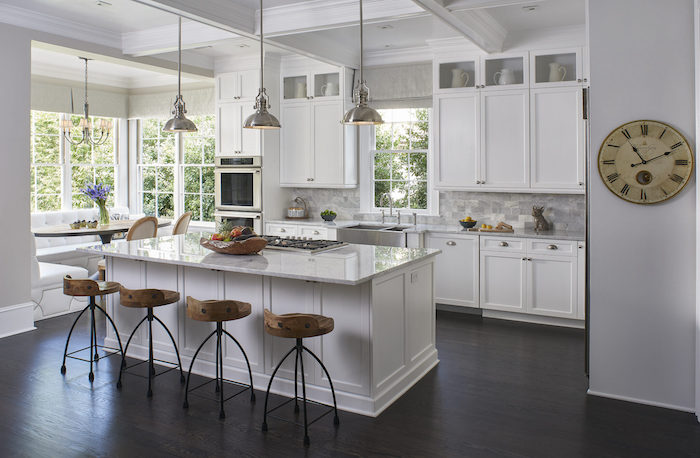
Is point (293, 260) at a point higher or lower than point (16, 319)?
higher

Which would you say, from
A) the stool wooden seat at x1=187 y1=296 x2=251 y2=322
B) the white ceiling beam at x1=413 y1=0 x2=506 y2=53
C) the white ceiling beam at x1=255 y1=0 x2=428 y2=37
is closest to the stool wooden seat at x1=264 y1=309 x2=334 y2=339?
the stool wooden seat at x1=187 y1=296 x2=251 y2=322

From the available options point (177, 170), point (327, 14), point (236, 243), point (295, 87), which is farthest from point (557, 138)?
point (177, 170)

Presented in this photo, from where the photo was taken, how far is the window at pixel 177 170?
8.12 m

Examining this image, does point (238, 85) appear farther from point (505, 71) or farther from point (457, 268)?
point (457, 268)

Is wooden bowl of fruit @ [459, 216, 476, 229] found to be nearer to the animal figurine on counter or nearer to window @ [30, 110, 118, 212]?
the animal figurine on counter

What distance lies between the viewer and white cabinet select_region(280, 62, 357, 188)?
6668 mm

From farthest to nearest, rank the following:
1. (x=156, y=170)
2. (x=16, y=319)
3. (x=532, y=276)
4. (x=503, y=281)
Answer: (x=156, y=170)
(x=503, y=281)
(x=532, y=276)
(x=16, y=319)

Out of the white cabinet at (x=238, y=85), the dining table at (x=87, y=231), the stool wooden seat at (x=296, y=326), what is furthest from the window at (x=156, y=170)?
the stool wooden seat at (x=296, y=326)

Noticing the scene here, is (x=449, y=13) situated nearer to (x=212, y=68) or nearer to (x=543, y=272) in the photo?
(x=543, y=272)

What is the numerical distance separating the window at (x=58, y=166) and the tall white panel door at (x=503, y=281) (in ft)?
19.4

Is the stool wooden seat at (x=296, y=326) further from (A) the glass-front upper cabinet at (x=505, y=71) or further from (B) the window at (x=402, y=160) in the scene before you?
(B) the window at (x=402, y=160)

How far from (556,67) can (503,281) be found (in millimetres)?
2161

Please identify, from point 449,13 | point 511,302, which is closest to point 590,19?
point 449,13

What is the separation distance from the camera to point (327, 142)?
673cm
